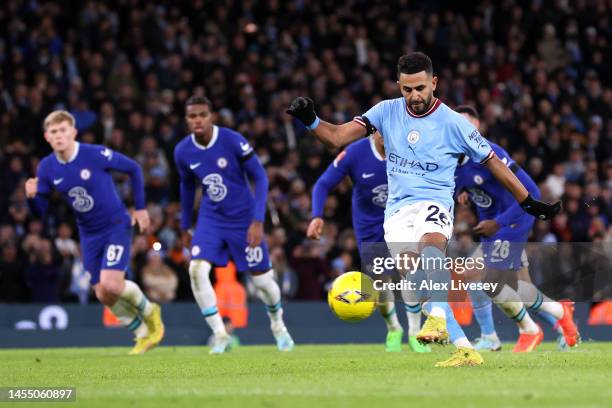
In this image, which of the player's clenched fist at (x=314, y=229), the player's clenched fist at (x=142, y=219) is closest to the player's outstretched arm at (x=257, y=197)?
the player's clenched fist at (x=142, y=219)

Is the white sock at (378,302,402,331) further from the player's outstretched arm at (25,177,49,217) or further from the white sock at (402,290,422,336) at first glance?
the player's outstretched arm at (25,177,49,217)

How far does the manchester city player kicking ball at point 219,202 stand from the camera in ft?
43.4

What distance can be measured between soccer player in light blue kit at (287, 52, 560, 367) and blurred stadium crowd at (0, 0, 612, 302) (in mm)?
8425

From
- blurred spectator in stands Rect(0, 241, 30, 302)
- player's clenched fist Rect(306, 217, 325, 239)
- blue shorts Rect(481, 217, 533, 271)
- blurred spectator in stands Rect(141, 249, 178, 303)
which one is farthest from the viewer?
blurred spectator in stands Rect(141, 249, 178, 303)

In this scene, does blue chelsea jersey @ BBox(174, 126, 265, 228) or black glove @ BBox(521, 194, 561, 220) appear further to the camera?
blue chelsea jersey @ BBox(174, 126, 265, 228)

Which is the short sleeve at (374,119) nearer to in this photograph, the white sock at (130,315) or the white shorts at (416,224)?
the white shorts at (416,224)

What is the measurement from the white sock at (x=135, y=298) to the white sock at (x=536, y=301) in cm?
433

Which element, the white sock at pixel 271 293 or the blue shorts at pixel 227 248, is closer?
the blue shorts at pixel 227 248

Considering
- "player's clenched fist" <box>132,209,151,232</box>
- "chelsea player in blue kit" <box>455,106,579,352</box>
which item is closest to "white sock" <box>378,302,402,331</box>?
"chelsea player in blue kit" <box>455,106,579,352</box>

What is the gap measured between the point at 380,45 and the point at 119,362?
15.3 meters

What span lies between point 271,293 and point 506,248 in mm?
2854

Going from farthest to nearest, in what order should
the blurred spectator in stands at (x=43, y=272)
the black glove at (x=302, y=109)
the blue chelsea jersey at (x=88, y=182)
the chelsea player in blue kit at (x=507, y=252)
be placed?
1. the blurred spectator in stands at (x=43, y=272)
2. the blue chelsea jersey at (x=88, y=182)
3. the chelsea player in blue kit at (x=507, y=252)
4. the black glove at (x=302, y=109)

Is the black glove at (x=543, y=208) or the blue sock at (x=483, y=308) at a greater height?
the black glove at (x=543, y=208)

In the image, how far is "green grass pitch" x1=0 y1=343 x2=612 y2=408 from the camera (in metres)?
6.68
